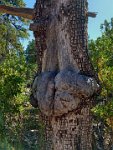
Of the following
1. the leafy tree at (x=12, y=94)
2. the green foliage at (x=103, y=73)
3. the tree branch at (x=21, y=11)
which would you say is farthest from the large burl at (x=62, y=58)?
the leafy tree at (x=12, y=94)

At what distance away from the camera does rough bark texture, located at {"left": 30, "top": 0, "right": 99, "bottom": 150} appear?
4723 mm

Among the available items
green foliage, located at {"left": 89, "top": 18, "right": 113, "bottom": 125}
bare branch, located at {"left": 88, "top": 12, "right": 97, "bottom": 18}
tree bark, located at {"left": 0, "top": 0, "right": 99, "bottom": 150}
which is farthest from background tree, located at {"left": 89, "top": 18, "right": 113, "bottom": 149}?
tree bark, located at {"left": 0, "top": 0, "right": 99, "bottom": 150}

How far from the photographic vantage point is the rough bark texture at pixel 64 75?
472cm

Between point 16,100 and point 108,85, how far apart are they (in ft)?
11.8

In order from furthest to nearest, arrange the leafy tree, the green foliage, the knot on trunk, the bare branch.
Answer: the leafy tree < the green foliage < the bare branch < the knot on trunk

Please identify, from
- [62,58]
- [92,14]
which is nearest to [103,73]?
[92,14]

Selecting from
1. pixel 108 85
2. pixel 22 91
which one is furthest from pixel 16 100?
pixel 108 85

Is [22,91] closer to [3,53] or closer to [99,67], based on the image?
[99,67]

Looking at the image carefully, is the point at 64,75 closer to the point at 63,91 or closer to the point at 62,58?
the point at 63,91

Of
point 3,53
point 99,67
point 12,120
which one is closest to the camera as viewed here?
point 99,67

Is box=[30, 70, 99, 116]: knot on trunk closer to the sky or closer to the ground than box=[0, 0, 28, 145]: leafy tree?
closer to the ground

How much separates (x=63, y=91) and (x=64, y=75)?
204mm

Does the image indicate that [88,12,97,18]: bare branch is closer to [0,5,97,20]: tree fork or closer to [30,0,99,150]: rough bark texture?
[0,5,97,20]: tree fork

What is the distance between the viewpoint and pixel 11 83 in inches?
419
